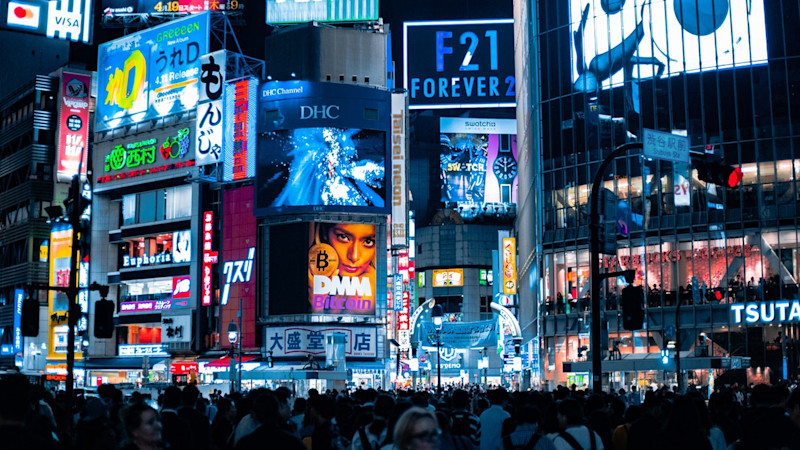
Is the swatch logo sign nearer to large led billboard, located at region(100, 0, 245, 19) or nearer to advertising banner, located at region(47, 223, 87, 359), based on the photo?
large led billboard, located at region(100, 0, 245, 19)

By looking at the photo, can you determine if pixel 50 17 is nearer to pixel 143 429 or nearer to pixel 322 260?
pixel 322 260

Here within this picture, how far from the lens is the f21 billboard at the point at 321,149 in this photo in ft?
249

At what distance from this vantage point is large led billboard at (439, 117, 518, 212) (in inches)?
5733

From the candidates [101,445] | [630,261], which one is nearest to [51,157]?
[630,261]

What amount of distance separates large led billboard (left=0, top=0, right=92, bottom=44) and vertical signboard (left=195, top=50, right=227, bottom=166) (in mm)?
29170

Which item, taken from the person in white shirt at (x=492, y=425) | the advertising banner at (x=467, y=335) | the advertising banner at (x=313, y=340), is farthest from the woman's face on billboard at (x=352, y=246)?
the person in white shirt at (x=492, y=425)

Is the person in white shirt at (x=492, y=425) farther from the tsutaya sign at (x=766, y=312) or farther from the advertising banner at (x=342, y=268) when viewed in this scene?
the advertising banner at (x=342, y=268)

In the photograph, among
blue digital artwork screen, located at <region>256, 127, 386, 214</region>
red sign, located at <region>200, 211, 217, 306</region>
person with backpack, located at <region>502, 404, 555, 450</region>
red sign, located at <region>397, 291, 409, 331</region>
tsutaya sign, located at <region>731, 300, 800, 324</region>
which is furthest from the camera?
red sign, located at <region>397, 291, 409, 331</region>

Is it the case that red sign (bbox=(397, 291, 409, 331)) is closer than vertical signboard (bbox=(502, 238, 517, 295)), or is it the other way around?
red sign (bbox=(397, 291, 409, 331))

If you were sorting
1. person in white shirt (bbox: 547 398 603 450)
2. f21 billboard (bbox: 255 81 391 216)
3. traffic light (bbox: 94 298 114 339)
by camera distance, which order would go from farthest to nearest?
f21 billboard (bbox: 255 81 391 216) < traffic light (bbox: 94 298 114 339) < person in white shirt (bbox: 547 398 603 450)

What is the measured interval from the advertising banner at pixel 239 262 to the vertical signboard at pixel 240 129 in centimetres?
191

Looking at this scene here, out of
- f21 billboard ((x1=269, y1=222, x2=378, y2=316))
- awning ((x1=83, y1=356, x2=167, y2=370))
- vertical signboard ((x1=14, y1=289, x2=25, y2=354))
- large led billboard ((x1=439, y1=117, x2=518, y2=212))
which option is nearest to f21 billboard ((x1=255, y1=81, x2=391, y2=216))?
f21 billboard ((x1=269, y1=222, x2=378, y2=316))

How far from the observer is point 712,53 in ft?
199

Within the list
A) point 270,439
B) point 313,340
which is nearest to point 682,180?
point 313,340
